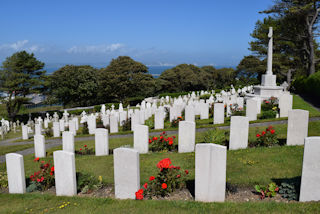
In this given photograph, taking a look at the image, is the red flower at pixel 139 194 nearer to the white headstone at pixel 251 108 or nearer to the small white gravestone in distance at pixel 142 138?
the small white gravestone in distance at pixel 142 138

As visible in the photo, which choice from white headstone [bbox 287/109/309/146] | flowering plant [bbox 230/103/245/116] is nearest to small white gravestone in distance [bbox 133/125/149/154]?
white headstone [bbox 287/109/309/146]

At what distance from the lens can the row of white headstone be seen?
4883mm

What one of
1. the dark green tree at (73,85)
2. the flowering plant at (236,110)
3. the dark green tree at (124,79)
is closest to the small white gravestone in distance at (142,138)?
the flowering plant at (236,110)

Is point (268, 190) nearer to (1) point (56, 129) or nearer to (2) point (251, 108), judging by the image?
(2) point (251, 108)

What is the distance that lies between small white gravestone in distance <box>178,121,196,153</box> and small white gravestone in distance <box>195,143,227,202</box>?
324cm

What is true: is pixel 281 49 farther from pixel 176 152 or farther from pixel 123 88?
pixel 176 152

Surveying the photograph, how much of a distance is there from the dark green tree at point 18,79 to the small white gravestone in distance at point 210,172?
27886 millimetres

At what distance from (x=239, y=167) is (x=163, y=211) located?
2.80 meters

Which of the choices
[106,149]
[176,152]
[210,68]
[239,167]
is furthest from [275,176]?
[210,68]

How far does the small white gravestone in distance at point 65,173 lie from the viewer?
19.2 feet

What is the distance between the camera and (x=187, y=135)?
8.45 meters

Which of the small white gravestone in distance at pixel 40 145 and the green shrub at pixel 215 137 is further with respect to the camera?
the small white gravestone in distance at pixel 40 145

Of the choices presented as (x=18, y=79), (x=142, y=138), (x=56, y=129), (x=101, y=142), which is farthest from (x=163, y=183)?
(x=18, y=79)

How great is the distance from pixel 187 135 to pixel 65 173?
13.3 feet
